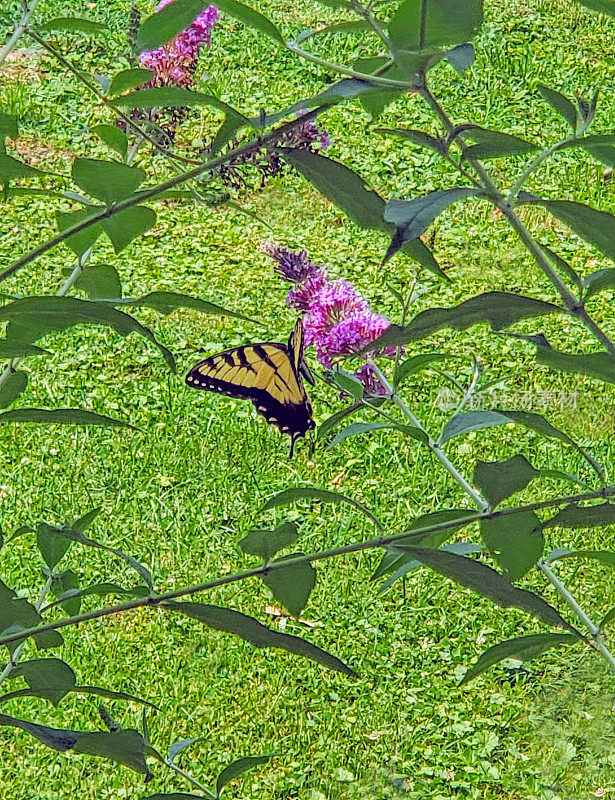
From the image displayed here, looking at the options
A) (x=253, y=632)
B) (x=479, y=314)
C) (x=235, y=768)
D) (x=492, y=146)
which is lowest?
(x=235, y=768)

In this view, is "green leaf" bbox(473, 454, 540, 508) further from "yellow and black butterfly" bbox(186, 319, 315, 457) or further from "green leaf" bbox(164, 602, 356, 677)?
"yellow and black butterfly" bbox(186, 319, 315, 457)

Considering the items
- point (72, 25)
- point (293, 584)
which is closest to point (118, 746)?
point (293, 584)

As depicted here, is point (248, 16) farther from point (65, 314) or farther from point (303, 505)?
point (303, 505)

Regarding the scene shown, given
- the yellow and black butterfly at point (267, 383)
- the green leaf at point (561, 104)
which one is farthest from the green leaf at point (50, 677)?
→ the yellow and black butterfly at point (267, 383)

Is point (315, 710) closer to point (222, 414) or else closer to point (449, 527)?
point (222, 414)

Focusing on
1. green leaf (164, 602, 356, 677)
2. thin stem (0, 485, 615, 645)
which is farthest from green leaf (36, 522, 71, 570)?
green leaf (164, 602, 356, 677)

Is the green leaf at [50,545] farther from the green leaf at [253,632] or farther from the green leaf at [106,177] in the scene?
the green leaf at [106,177]

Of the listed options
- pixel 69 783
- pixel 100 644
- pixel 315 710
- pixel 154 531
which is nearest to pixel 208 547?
pixel 154 531

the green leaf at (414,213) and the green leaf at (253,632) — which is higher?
the green leaf at (414,213)
